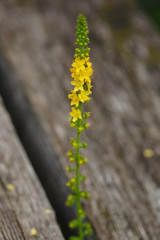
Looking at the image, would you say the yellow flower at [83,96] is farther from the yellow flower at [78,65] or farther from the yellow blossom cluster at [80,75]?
the yellow flower at [78,65]

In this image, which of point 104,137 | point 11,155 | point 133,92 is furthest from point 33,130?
point 133,92

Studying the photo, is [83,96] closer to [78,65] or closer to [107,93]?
[78,65]

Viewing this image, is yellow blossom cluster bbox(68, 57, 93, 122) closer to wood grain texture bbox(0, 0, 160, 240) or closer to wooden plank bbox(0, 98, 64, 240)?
wooden plank bbox(0, 98, 64, 240)

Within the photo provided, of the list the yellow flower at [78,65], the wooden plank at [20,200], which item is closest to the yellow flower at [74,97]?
the yellow flower at [78,65]

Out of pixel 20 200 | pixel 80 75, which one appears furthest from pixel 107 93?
pixel 80 75

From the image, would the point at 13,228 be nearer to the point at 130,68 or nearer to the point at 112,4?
the point at 130,68

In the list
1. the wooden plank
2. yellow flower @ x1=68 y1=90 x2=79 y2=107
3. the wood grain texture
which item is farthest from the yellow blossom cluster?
the wood grain texture
